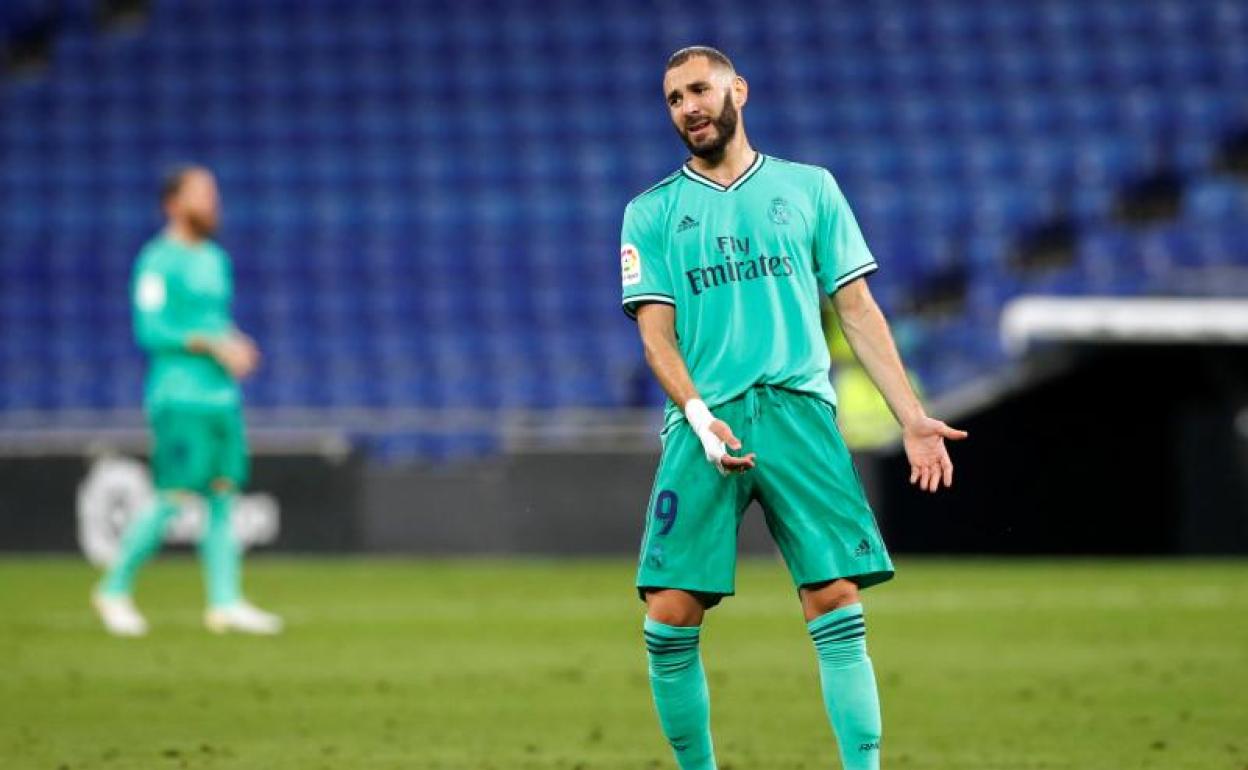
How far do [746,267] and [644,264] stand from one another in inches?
10.2

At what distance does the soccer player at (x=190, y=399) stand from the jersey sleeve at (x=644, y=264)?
593 centimetres

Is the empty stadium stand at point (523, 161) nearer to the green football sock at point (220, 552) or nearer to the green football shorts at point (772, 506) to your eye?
the green football sock at point (220, 552)

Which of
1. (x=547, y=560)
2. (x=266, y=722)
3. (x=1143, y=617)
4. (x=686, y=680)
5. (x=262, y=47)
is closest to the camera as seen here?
(x=686, y=680)

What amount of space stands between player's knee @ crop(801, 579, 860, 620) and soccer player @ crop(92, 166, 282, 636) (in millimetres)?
6251

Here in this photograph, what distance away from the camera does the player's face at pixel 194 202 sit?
1116 cm

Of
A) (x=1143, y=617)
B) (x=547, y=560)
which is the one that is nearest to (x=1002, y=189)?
(x=547, y=560)

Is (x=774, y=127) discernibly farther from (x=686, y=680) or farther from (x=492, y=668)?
(x=686, y=680)

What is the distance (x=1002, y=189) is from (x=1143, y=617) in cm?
1086

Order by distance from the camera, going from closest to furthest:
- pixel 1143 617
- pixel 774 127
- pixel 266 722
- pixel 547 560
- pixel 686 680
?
1. pixel 686 680
2. pixel 266 722
3. pixel 1143 617
4. pixel 547 560
5. pixel 774 127

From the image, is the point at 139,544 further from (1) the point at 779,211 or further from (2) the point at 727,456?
(2) the point at 727,456

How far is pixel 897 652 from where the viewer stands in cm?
998

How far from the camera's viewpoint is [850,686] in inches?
205

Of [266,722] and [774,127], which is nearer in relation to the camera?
[266,722]

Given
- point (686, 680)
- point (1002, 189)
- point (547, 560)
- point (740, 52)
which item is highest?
point (740, 52)
